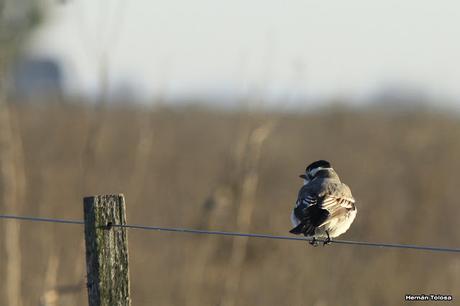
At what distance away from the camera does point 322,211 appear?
6371 millimetres

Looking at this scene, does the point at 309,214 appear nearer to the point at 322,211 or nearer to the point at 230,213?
the point at 322,211

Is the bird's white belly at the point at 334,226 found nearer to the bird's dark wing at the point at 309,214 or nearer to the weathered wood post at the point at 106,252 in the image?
the bird's dark wing at the point at 309,214

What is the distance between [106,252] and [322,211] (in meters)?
1.95

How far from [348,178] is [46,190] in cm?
703

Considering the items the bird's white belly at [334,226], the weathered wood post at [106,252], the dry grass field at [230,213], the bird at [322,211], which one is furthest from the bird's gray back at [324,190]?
Answer: the weathered wood post at [106,252]

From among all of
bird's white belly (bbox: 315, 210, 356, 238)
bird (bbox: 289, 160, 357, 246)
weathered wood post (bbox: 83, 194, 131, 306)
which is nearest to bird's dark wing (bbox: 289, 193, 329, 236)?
bird (bbox: 289, 160, 357, 246)

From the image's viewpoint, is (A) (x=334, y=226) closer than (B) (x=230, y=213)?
Yes

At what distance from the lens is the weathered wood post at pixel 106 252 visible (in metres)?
4.73

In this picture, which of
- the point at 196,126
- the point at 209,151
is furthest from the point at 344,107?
the point at 209,151

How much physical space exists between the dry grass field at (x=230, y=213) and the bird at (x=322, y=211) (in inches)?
57.0

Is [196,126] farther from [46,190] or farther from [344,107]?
[46,190]

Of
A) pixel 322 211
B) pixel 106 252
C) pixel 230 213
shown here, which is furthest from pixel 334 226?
pixel 230 213

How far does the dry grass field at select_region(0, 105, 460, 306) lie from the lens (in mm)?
8742

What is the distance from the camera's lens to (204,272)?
33.9 ft
